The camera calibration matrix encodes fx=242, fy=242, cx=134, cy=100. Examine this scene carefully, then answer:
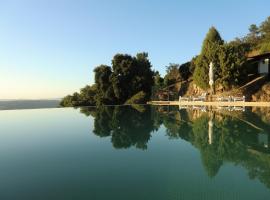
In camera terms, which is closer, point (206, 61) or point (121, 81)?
point (206, 61)


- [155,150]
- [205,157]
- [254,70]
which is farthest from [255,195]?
[254,70]

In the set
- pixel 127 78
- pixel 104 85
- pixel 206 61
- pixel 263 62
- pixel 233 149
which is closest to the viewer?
pixel 233 149

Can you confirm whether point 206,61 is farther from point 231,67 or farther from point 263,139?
point 263,139

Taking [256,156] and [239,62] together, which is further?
[239,62]

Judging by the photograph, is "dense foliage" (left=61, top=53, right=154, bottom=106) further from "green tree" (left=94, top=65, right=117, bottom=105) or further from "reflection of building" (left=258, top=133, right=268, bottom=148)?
"reflection of building" (left=258, top=133, right=268, bottom=148)

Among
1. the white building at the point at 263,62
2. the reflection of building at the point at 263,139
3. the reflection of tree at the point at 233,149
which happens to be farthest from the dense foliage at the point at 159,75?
the reflection of building at the point at 263,139

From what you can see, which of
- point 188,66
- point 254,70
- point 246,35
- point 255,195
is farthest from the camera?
point 246,35

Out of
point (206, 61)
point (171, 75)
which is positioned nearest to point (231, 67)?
point (206, 61)

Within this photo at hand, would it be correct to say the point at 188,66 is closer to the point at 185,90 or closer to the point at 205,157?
the point at 185,90

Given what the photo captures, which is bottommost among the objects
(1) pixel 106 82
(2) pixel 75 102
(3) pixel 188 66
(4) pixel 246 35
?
(2) pixel 75 102

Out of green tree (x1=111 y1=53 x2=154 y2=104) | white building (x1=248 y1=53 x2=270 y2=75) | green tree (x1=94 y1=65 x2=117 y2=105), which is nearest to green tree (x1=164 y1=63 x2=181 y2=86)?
green tree (x1=111 y1=53 x2=154 y2=104)

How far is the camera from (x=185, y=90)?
40562 millimetres

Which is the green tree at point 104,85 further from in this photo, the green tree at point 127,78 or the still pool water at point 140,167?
the still pool water at point 140,167

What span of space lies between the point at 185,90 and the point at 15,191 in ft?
124
